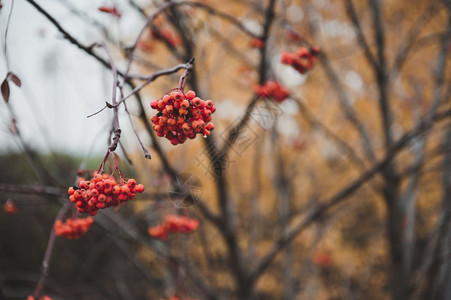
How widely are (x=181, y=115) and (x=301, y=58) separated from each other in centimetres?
110

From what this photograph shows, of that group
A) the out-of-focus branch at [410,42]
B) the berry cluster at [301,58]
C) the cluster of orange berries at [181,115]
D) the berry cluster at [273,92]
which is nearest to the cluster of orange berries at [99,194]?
the cluster of orange berries at [181,115]

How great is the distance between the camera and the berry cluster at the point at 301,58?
189 cm

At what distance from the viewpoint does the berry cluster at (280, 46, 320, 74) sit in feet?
6.19

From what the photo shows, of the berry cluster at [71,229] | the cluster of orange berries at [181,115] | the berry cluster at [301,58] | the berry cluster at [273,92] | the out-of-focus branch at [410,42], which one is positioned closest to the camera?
the cluster of orange berries at [181,115]

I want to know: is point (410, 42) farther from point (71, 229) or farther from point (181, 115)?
point (71, 229)

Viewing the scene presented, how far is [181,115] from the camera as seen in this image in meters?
1.09

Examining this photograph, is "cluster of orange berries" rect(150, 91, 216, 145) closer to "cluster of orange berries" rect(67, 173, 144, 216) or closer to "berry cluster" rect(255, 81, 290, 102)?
"cluster of orange berries" rect(67, 173, 144, 216)

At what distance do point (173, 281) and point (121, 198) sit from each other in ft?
11.3

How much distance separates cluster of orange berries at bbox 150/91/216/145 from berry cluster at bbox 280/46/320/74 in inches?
37.7

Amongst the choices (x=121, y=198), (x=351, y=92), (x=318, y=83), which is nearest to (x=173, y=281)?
(x=121, y=198)

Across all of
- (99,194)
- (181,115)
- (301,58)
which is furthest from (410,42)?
(99,194)

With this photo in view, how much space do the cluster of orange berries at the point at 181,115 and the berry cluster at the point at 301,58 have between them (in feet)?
3.14

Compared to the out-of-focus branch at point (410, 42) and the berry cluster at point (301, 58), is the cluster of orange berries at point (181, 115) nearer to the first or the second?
the berry cluster at point (301, 58)

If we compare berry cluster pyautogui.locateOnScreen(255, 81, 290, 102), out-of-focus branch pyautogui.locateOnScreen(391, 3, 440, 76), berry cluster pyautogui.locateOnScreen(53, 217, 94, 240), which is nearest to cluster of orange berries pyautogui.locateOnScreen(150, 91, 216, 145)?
berry cluster pyautogui.locateOnScreen(53, 217, 94, 240)
